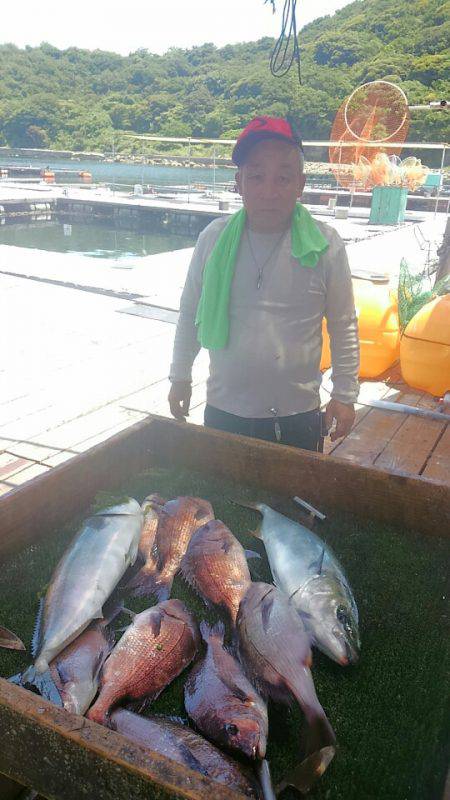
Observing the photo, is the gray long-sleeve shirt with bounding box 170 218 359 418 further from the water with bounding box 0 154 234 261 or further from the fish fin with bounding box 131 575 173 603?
the water with bounding box 0 154 234 261

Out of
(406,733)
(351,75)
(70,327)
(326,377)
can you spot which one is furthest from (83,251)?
(351,75)

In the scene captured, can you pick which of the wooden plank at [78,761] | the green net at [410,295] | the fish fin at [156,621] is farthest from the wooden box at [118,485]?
the green net at [410,295]

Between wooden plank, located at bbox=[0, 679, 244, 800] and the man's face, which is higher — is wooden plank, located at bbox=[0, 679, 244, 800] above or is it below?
below

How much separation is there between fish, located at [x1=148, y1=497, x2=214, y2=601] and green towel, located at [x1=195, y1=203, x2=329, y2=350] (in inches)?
30.8

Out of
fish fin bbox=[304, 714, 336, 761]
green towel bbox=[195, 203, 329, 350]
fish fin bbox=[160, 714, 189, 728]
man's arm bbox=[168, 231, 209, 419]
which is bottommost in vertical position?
fish fin bbox=[160, 714, 189, 728]

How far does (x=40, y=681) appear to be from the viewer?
1355 mm

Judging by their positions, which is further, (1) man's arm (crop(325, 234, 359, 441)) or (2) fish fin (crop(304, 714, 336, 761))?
(1) man's arm (crop(325, 234, 359, 441))

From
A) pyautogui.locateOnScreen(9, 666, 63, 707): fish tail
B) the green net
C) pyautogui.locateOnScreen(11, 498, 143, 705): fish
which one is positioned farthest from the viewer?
the green net

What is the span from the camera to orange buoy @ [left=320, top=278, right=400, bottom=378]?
18.1 feet

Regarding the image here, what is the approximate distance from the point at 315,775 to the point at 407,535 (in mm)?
→ 1074

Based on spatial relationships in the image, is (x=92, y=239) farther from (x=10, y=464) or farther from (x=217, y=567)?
(x=217, y=567)

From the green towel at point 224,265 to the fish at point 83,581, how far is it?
2.86 ft

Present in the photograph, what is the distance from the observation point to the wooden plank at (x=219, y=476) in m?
1.98

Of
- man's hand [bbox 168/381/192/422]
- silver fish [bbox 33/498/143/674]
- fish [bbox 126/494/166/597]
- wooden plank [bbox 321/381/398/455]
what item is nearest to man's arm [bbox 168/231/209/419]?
man's hand [bbox 168/381/192/422]
